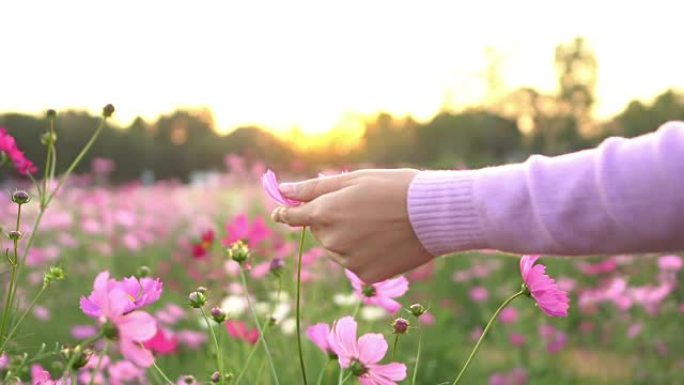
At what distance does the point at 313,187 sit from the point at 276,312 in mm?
492

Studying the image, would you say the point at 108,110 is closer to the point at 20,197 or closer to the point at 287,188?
the point at 20,197

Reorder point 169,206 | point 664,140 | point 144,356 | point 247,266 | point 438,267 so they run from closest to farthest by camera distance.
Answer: point 144,356 → point 664,140 → point 247,266 → point 438,267 → point 169,206

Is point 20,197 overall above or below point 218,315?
above

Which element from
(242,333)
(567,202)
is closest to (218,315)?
(567,202)

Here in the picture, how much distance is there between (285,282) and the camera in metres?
2.21

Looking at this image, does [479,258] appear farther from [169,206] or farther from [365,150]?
[365,150]

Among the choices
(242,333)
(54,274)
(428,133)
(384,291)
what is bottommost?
(428,133)

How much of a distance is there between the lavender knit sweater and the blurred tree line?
15.4m

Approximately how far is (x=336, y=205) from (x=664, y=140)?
0.30 meters

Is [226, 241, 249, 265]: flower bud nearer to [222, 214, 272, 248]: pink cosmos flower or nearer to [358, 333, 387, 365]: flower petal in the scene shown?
[358, 333, 387, 365]: flower petal

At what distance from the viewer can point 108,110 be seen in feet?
3.13

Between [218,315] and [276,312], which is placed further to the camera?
[276,312]

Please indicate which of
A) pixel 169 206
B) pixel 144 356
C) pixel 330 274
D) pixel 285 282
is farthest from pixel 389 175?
pixel 169 206

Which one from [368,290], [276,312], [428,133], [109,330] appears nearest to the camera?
[109,330]
